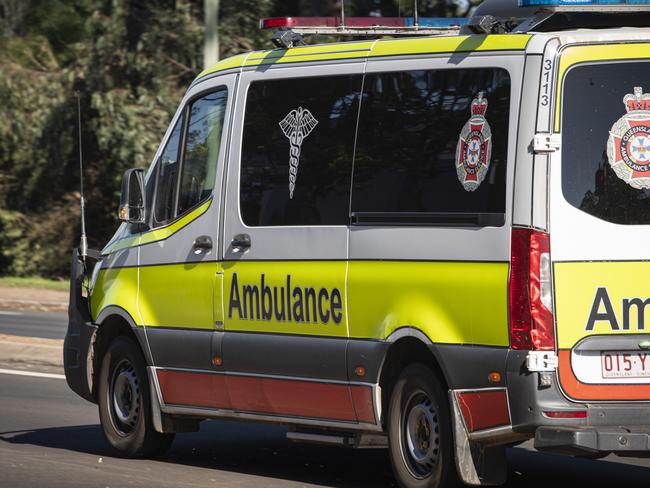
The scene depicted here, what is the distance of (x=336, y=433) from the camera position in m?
8.16

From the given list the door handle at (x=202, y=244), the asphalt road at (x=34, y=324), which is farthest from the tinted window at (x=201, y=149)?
the asphalt road at (x=34, y=324)

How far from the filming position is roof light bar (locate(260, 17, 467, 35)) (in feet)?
28.8

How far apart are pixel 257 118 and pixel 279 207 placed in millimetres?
596

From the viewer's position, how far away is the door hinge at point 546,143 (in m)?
6.91

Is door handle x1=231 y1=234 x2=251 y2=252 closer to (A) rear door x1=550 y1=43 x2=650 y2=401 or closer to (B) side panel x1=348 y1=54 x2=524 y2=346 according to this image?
(B) side panel x1=348 y1=54 x2=524 y2=346

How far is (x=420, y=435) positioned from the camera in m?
7.61

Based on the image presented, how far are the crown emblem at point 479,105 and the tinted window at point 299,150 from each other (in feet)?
2.99

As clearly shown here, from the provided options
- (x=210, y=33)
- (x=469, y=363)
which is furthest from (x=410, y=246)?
(x=210, y=33)

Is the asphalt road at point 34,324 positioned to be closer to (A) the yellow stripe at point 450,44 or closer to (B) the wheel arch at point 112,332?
(B) the wheel arch at point 112,332

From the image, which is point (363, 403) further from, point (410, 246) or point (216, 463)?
point (216, 463)

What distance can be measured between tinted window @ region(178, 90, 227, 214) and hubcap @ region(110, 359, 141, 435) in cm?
117

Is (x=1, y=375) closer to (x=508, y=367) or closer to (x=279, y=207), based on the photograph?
(x=279, y=207)

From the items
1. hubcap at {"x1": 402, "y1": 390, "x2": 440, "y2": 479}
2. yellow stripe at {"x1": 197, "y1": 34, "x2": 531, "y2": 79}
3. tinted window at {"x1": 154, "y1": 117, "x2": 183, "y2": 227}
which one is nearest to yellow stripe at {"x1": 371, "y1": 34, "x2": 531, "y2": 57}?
yellow stripe at {"x1": 197, "y1": 34, "x2": 531, "y2": 79}

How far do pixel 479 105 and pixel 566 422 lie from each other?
161 cm
